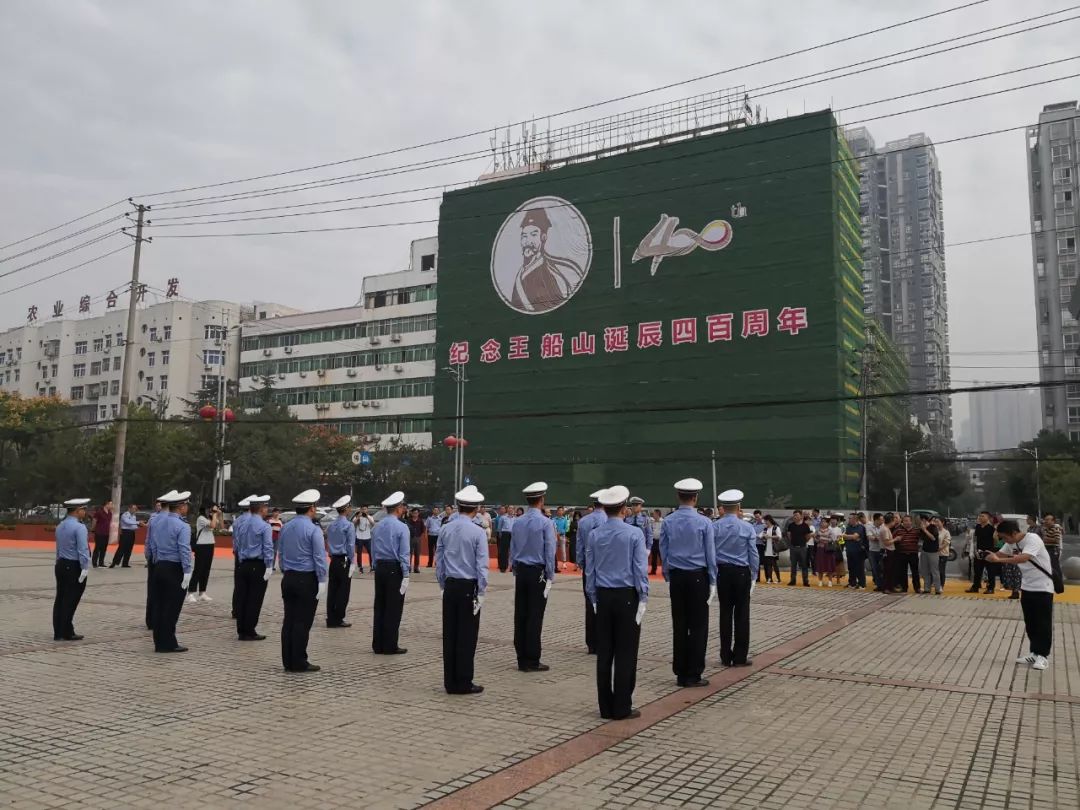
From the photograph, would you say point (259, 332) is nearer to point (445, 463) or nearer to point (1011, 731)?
point (445, 463)

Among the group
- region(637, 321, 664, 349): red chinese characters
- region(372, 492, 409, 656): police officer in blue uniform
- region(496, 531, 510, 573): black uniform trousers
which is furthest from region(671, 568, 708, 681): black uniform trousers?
region(637, 321, 664, 349): red chinese characters

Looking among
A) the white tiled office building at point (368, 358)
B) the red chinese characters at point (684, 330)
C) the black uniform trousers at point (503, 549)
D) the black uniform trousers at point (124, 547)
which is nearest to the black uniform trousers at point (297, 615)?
the black uniform trousers at point (503, 549)

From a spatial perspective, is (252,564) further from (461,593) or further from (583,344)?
(583,344)

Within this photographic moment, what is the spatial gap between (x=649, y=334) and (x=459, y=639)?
49154mm

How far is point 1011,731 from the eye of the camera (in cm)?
635

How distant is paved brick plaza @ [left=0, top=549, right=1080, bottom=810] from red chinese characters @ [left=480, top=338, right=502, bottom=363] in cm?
5096

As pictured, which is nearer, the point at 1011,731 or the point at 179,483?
the point at 1011,731

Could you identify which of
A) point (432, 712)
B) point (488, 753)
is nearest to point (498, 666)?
point (432, 712)

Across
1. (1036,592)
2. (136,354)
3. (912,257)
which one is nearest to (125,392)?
(1036,592)

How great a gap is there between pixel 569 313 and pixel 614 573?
2070 inches

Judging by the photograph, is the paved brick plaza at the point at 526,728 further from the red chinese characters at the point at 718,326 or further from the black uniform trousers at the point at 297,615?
the red chinese characters at the point at 718,326

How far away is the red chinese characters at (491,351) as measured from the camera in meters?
61.6

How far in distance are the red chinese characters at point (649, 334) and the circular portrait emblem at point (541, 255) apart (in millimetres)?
5578

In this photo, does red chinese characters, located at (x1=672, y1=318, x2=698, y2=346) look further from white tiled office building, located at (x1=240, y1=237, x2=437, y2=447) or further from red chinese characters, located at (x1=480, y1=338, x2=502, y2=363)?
white tiled office building, located at (x1=240, y1=237, x2=437, y2=447)
